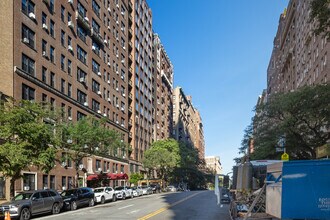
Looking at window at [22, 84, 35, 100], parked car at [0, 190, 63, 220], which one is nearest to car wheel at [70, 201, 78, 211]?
parked car at [0, 190, 63, 220]

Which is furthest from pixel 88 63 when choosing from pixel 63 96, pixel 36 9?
pixel 36 9

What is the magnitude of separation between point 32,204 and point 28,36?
21.1m

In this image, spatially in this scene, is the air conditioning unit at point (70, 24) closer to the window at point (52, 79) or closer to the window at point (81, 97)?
the window at point (52, 79)

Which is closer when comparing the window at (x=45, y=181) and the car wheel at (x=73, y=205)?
the car wheel at (x=73, y=205)

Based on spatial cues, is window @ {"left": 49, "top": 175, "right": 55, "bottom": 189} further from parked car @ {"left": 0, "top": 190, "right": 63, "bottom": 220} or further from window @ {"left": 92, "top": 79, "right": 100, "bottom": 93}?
window @ {"left": 92, "top": 79, "right": 100, "bottom": 93}

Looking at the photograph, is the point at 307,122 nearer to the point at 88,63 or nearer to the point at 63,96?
the point at 63,96

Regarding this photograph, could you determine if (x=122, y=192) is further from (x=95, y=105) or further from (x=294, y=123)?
(x=294, y=123)

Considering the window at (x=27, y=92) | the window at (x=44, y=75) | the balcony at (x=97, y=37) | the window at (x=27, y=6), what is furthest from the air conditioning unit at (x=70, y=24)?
the window at (x=27, y=92)

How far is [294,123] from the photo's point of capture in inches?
1469

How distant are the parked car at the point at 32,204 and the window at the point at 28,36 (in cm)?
1739

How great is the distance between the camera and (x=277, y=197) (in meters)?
8.13

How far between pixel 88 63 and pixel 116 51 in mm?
16007

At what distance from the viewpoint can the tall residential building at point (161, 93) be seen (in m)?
107

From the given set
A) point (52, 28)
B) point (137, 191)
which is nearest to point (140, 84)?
point (137, 191)
